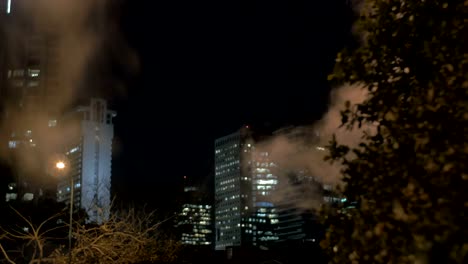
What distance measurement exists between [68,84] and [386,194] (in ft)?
409

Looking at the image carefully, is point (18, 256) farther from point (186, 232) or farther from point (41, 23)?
point (41, 23)

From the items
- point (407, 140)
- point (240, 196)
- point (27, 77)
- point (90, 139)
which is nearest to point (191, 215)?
point (407, 140)

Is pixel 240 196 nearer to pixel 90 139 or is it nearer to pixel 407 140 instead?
pixel 90 139

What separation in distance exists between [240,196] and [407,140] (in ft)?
622

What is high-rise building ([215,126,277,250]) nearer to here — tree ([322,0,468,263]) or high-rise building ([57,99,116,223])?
high-rise building ([57,99,116,223])

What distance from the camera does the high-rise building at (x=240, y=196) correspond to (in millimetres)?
185000

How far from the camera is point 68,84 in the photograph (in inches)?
4879

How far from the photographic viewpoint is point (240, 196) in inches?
7603

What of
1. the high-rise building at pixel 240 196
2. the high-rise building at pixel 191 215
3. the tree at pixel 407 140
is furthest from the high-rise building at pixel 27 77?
the tree at pixel 407 140

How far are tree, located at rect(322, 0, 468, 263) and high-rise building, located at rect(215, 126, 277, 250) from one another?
6908 inches

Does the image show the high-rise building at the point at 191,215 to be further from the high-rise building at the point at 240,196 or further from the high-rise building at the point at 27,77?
the high-rise building at the point at 240,196

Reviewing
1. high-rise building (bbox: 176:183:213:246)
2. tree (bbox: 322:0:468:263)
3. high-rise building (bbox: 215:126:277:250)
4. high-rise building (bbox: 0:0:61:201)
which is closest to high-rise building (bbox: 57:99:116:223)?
high-rise building (bbox: 0:0:61:201)

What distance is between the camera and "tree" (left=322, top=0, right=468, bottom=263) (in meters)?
3.99

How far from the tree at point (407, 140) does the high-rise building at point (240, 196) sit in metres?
175
